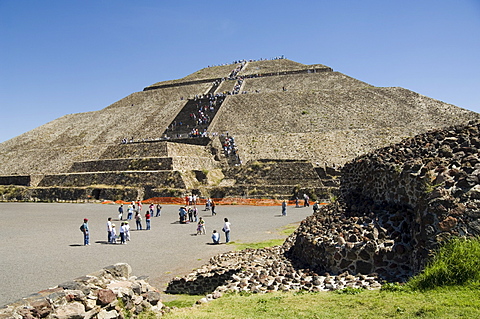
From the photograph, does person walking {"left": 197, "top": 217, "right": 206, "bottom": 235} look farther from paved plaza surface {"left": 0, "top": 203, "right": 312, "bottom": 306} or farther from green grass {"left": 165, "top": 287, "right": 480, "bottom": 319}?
green grass {"left": 165, "top": 287, "right": 480, "bottom": 319}

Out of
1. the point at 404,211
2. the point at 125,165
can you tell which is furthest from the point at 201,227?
the point at 125,165

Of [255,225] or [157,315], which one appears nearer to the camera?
[157,315]

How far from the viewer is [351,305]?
589cm

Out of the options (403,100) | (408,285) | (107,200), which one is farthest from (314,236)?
(403,100)

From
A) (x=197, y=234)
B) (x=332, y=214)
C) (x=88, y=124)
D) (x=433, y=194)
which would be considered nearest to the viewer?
(x=433, y=194)

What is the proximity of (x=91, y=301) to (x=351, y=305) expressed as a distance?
3.57 metres

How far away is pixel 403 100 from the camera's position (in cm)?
4766

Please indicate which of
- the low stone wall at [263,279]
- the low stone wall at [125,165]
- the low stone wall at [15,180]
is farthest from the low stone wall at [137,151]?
the low stone wall at [263,279]

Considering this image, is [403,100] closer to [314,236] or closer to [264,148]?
[264,148]

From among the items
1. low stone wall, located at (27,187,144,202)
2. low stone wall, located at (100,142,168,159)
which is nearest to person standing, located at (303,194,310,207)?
low stone wall, located at (27,187,144,202)

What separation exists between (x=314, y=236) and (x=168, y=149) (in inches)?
1115

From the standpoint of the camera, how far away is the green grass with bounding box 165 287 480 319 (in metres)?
5.11

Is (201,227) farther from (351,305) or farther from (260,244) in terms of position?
(351,305)

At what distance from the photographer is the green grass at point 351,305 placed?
201 inches
